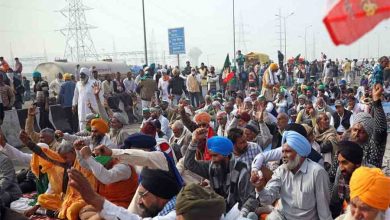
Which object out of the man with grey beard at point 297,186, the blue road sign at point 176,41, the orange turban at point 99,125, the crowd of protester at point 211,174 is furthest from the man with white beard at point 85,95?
the blue road sign at point 176,41

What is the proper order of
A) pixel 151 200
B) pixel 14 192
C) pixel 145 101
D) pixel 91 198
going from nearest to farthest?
1. pixel 91 198
2. pixel 151 200
3. pixel 14 192
4. pixel 145 101

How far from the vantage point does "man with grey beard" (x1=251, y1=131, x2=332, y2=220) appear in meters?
3.84

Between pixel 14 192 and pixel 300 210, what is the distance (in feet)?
11.7

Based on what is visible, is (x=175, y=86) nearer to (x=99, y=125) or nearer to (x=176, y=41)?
(x=99, y=125)

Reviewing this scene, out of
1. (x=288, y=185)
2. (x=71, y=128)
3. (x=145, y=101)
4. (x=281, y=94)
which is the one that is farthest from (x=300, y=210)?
(x=145, y=101)

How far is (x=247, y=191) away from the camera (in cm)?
434

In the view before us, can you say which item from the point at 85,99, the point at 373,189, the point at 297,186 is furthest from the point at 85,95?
the point at 373,189

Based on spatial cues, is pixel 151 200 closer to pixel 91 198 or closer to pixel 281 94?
pixel 91 198

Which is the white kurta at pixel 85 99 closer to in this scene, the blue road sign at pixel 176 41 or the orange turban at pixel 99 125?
the orange turban at pixel 99 125

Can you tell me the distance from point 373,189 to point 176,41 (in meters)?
30.0

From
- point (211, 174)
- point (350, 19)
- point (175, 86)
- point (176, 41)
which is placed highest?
point (176, 41)

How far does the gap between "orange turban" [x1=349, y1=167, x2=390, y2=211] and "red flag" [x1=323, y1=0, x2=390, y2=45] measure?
4.95 feet

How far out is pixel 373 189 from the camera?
9.39 ft

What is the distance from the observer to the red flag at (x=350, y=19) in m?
1.62
